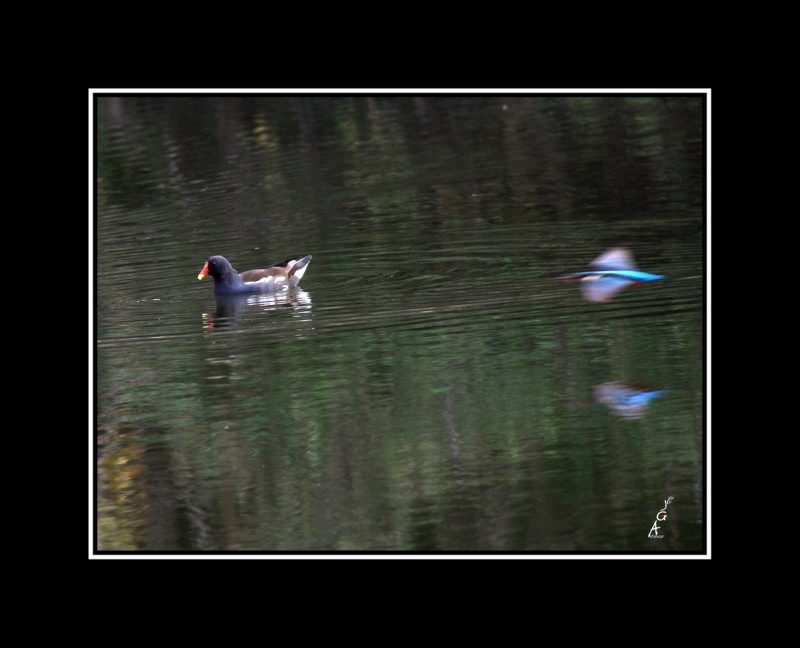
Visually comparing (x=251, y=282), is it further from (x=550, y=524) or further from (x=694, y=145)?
(x=694, y=145)

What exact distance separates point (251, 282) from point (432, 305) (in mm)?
2389

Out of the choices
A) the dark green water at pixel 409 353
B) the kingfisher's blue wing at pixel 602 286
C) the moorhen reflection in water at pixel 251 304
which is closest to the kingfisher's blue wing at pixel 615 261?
the dark green water at pixel 409 353

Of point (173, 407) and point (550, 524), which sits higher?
point (173, 407)

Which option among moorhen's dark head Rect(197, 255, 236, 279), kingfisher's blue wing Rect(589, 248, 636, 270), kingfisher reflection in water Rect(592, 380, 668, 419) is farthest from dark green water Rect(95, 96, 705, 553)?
moorhen's dark head Rect(197, 255, 236, 279)

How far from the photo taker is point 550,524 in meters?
7.06

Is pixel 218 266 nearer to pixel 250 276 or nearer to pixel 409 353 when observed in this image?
pixel 250 276

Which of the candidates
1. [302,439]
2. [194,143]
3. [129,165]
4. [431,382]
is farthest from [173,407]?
[194,143]

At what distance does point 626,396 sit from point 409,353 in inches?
77.1

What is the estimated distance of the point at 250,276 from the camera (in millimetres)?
12758

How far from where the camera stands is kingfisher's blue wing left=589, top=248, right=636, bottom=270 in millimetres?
12312

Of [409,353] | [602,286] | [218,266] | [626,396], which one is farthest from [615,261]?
[218,266]

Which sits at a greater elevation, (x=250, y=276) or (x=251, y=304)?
(x=250, y=276)

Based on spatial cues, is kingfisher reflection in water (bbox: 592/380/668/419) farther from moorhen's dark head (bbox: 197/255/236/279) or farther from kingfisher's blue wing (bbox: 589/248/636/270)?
moorhen's dark head (bbox: 197/255/236/279)

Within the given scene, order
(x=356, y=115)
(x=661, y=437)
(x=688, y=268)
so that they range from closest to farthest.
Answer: (x=661, y=437) → (x=688, y=268) → (x=356, y=115)
